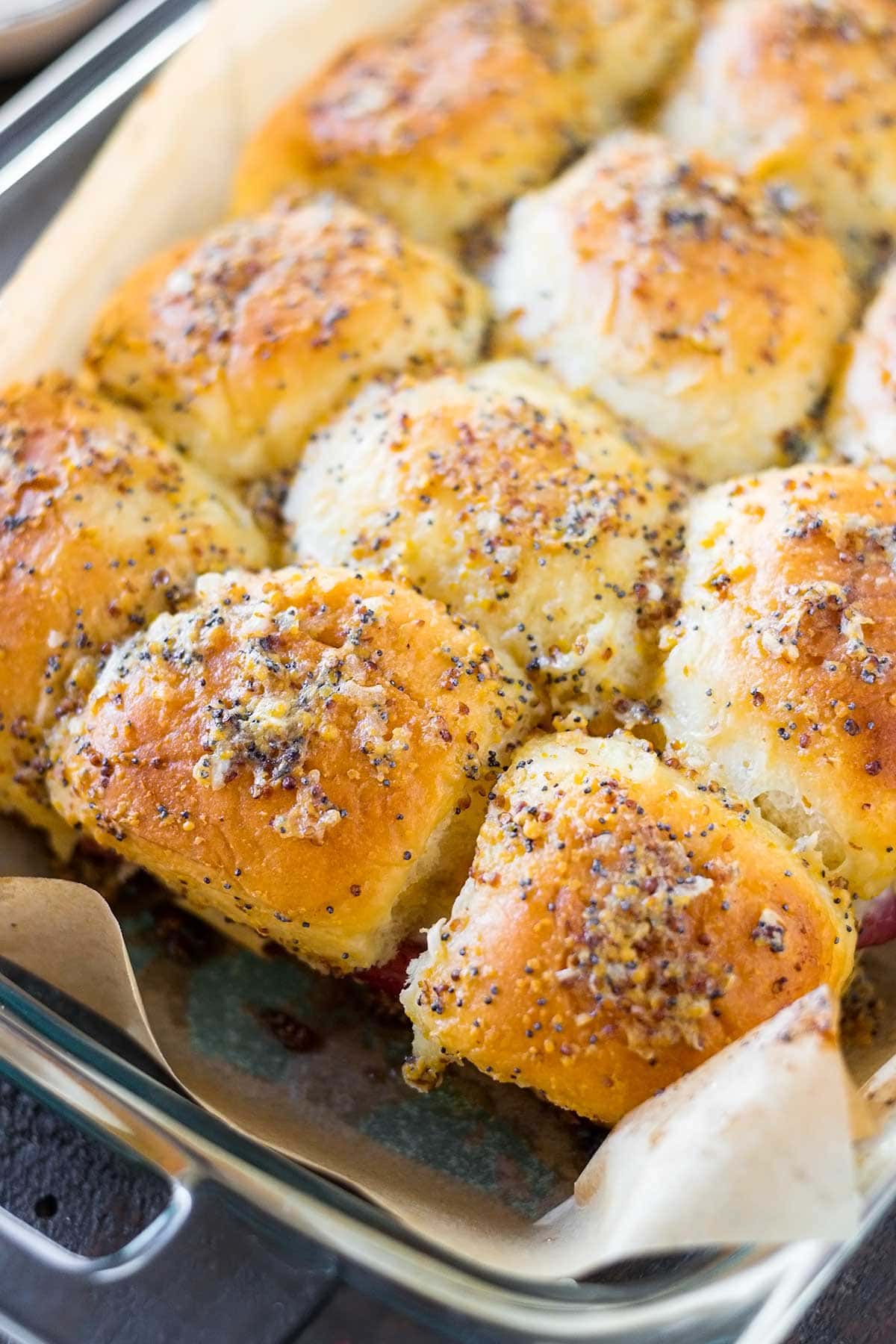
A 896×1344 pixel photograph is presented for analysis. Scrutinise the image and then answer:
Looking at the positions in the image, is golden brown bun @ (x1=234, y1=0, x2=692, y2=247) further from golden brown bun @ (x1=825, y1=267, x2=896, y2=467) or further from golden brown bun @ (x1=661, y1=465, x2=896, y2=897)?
golden brown bun @ (x1=661, y1=465, x2=896, y2=897)

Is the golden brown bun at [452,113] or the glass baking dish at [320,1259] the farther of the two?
the golden brown bun at [452,113]

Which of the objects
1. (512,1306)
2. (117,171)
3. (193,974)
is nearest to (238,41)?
(117,171)

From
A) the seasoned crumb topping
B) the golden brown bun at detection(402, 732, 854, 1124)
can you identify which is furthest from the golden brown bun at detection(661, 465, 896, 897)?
the seasoned crumb topping

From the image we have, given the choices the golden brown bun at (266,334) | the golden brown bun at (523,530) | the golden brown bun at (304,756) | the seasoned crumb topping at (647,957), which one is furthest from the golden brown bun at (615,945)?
the golden brown bun at (266,334)

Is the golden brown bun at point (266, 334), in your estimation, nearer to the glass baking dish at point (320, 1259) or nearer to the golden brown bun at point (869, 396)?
the golden brown bun at point (869, 396)

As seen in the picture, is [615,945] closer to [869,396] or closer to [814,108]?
[869,396]
